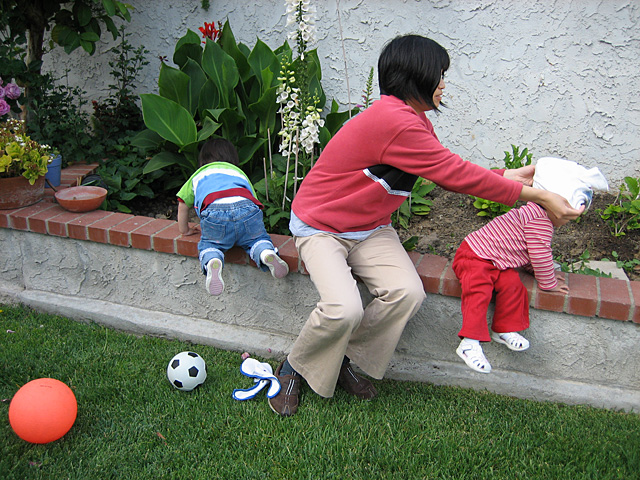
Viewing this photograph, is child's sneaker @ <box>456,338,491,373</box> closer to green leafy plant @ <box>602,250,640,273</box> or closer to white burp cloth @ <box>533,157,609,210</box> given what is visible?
white burp cloth @ <box>533,157,609,210</box>

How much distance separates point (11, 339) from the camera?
9.62ft

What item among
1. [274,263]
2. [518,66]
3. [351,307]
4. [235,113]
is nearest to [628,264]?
[518,66]

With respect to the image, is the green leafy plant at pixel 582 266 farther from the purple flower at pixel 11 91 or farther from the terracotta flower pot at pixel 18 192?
the purple flower at pixel 11 91

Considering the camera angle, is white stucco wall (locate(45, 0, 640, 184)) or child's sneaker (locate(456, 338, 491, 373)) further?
white stucco wall (locate(45, 0, 640, 184))

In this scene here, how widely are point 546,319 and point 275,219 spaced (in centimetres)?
156

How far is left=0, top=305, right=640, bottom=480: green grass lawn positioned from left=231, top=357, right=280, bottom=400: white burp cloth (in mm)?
40

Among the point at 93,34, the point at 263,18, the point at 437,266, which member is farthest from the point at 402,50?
the point at 93,34

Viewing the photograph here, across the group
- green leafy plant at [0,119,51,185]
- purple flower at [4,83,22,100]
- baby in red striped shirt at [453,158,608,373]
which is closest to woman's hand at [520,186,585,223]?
baby in red striped shirt at [453,158,608,373]

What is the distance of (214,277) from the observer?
264 centimetres

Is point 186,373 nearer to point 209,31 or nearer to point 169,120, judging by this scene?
point 169,120

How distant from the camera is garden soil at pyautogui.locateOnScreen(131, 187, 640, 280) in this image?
3148mm

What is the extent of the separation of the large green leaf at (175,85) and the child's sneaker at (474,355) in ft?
7.92

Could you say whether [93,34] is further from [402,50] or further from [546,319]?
[546,319]

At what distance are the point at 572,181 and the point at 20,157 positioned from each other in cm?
300
